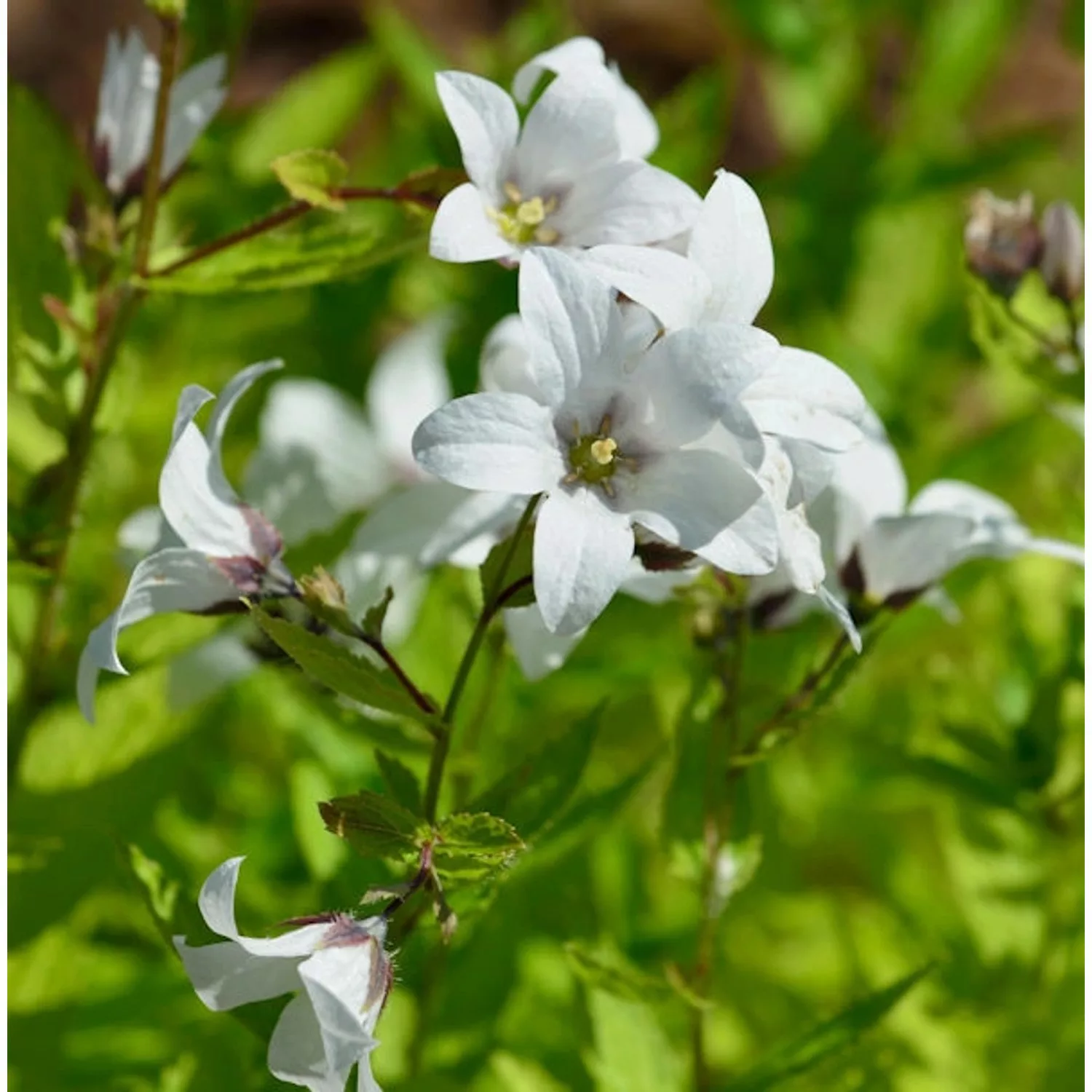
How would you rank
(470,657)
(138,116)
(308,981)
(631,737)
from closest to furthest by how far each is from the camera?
1. (308,981)
2. (470,657)
3. (138,116)
4. (631,737)

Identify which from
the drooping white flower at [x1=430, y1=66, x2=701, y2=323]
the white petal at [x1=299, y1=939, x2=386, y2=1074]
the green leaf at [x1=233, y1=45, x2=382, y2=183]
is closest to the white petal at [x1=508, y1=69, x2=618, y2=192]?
the drooping white flower at [x1=430, y1=66, x2=701, y2=323]

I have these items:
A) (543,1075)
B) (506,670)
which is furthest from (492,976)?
(506,670)

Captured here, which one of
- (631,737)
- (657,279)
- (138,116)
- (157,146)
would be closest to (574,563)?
(657,279)

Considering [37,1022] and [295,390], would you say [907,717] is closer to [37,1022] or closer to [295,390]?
[295,390]

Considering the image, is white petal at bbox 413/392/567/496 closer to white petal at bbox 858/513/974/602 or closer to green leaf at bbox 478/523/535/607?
green leaf at bbox 478/523/535/607

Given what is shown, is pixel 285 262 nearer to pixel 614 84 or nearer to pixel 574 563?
pixel 614 84

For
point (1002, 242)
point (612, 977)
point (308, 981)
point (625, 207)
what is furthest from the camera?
point (1002, 242)

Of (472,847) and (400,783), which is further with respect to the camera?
(400,783)

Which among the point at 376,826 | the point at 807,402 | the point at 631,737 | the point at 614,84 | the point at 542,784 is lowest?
the point at 631,737
